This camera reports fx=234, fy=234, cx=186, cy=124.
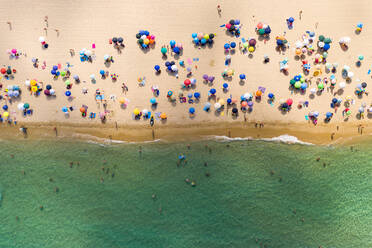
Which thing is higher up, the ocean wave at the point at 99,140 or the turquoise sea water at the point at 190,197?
the ocean wave at the point at 99,140

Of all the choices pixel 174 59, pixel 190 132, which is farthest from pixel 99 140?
pixel 174 59

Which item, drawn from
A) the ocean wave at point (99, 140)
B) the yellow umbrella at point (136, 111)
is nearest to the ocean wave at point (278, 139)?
the ocean wave at point (99, 140)

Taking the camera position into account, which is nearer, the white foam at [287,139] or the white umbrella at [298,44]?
the white umbrella at [298,44]

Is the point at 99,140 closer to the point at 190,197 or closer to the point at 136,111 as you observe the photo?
the point at 136,111

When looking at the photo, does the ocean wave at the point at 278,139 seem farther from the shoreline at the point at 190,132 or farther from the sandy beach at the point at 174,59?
the sandy beach at the point at 174,59

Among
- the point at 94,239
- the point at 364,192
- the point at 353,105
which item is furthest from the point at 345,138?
the point at 94,239

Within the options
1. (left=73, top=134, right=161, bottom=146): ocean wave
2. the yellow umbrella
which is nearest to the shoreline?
(left=73, top=134, right=161, bottom=146): ocean wave

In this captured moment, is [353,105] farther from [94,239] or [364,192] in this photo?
[94,239]

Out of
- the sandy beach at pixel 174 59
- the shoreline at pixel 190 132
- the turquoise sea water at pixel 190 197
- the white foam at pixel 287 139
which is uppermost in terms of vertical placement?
the sandy beach at pixel 174 59
